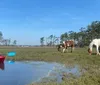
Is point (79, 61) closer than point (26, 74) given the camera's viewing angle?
No

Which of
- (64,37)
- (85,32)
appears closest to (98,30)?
(85,32)

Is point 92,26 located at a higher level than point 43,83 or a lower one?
higher

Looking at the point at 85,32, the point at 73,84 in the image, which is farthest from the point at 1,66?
the point at 85,32

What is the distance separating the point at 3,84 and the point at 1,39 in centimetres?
14562

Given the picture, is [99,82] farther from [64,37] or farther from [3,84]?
[64,37]

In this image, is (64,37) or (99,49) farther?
(64,37)

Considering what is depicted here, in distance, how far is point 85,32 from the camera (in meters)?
105

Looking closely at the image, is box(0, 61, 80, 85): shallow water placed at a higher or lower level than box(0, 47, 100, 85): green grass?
lower

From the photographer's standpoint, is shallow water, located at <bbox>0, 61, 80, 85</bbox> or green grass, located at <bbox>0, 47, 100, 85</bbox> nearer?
green grass, located at <bbox>0, 47, 100, 85</bbox>

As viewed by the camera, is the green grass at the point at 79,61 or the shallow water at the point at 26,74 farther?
the shallow water at the point at 26,74

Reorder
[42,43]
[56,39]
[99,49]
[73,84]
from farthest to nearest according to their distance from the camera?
[42,43]
[56,39]
[99,49]
[73,84]

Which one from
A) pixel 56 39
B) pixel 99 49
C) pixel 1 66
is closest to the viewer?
pixel 1 66

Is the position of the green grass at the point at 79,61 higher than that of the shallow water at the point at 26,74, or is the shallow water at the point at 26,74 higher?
the green grass at the point at 79,61

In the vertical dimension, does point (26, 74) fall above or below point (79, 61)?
below
